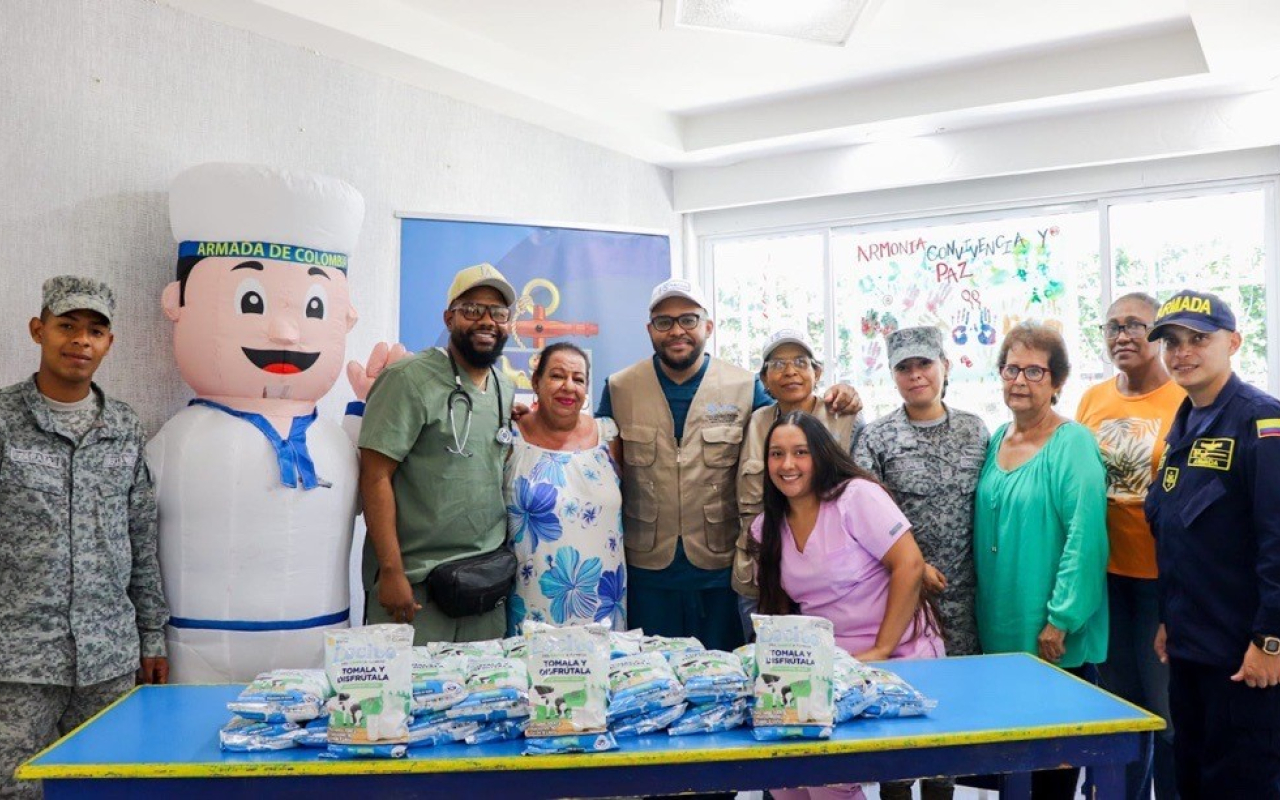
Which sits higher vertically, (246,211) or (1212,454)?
(246,211)

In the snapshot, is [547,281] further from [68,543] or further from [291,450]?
[68,543]

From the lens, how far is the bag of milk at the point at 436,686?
5.84 feet

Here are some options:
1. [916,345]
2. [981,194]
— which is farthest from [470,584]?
[981,194]

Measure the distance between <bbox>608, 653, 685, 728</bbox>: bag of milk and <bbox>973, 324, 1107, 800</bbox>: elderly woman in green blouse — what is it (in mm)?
1303

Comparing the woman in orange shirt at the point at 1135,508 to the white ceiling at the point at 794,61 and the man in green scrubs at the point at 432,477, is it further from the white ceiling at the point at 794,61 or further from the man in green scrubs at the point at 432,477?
the man in green scrubs at the point at 432,477

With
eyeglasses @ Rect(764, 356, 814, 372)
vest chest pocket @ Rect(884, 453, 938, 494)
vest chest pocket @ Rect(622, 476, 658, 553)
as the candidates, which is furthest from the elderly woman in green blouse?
vest chest pocket @ Rect(622, 476, 658, 553)

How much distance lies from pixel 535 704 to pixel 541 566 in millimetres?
1022

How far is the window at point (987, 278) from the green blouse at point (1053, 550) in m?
2.36

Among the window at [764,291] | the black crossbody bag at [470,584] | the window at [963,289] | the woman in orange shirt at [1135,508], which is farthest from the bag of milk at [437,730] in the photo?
the window at [764,291]

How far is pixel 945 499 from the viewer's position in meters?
2.86

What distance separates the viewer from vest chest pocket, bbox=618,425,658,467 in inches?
118

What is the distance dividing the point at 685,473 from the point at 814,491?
51cm

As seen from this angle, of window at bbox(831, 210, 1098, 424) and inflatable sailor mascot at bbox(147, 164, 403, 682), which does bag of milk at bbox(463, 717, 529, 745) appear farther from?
window at bbox(831, 210, 1098, 424)

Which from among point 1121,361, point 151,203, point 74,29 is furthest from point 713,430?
point 74,29
